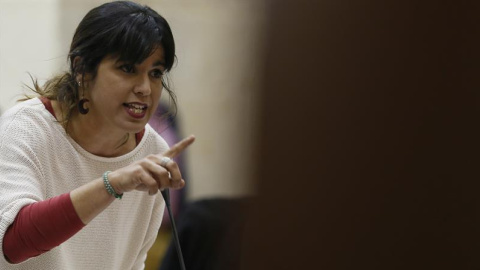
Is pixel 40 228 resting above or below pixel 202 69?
below

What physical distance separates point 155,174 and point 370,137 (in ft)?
2.25

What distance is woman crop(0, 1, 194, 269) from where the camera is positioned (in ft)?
3.35

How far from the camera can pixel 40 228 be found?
3.35 feet

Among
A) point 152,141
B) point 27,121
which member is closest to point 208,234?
point 27,121

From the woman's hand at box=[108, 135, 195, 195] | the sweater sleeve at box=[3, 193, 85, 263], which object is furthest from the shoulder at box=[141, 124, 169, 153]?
the woman's hand at box=[108, 135, 195, 195]

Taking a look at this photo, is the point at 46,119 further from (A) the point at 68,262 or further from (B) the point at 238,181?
(B) the point at 238,181

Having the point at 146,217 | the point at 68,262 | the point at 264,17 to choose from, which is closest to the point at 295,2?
the point at 264,17

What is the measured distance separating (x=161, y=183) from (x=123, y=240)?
604 millimetres

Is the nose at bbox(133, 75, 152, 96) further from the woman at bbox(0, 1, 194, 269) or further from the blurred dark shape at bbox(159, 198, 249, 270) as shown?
→ the blurred dark shape at bbox(159, 198, 249, 270)

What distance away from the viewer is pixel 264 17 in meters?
0.21

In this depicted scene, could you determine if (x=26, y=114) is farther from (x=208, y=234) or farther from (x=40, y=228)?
(x=208, y=234)

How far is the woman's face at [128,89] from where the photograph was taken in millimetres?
1189

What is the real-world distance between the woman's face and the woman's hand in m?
0.29

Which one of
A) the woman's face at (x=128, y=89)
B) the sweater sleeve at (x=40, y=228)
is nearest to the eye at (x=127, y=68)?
the woman's face at (x=128, y=89)
